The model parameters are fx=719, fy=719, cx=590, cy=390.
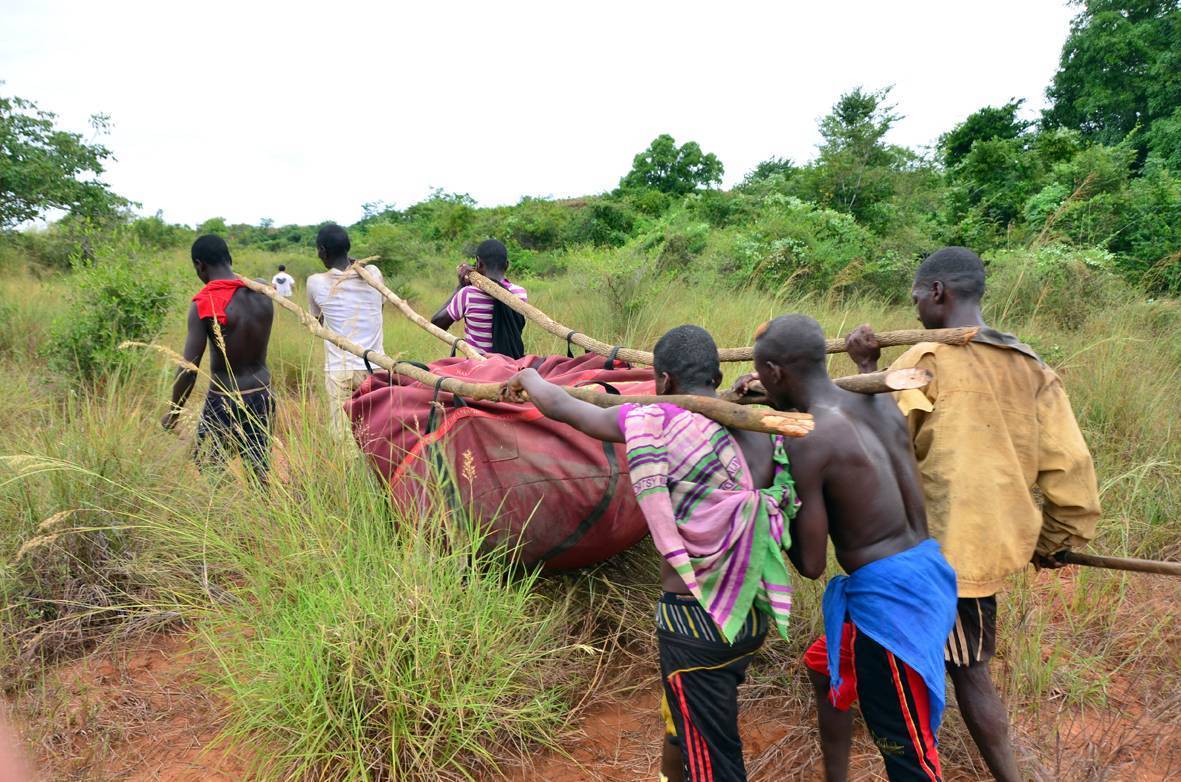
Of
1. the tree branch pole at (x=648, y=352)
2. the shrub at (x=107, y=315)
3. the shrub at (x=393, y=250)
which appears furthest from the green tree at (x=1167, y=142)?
the shrub at (x=393, y=250)

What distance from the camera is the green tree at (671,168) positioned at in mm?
23141

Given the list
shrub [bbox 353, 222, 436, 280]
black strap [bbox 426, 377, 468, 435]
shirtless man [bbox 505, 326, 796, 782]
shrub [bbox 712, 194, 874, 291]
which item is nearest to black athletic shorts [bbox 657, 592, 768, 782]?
shirtless man [bbox 505, 326, 796, 782]

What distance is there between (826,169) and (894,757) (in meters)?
11.4

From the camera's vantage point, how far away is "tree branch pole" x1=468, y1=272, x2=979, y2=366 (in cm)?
207

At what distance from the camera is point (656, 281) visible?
7020mm

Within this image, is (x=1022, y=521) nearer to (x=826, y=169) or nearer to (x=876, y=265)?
(x=876, y=265)

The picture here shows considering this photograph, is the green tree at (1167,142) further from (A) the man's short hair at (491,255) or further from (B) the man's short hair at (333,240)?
(B) the man's short hair at (333,240)

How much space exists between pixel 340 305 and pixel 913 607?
3.37 metres

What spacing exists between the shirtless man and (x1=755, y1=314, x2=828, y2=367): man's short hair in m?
0.22

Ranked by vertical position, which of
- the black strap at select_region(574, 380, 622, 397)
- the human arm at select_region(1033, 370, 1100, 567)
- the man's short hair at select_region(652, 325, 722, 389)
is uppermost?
the man's short hair at select_region(652, 325, 722, 389)

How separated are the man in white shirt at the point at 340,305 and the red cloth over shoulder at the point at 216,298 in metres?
0.41

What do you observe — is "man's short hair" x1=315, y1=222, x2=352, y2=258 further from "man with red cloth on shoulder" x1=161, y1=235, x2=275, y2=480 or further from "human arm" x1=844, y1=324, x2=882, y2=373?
"human arm" x1=844, y1=324, x2=882, y2=373

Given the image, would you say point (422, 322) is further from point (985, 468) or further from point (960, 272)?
point (985, 468)

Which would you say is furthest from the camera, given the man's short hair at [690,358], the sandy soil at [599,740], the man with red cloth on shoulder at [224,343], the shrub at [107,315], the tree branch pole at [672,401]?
the shrub at [107,315]
